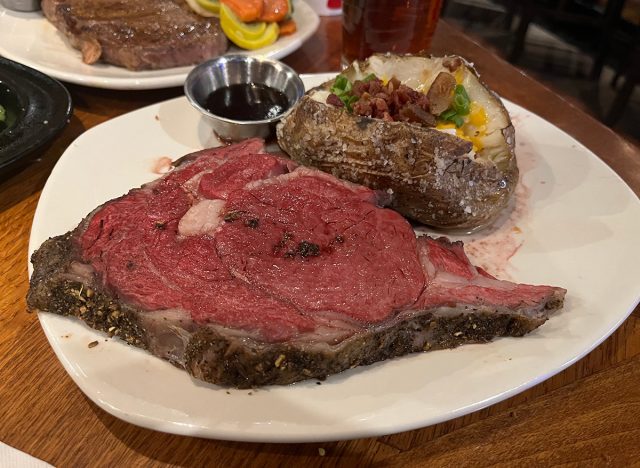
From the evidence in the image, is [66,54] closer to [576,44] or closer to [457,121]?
[457,121]

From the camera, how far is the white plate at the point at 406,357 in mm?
1570

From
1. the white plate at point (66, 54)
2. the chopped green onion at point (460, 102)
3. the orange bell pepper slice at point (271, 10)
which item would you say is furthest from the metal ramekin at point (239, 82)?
the chopped green onion at point (460, 102)

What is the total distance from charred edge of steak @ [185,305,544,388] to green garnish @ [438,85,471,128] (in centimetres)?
85

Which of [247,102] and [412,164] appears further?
[247,102]

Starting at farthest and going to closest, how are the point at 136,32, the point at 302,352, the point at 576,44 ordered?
the point at 576,44
the point at 136,32
the point at 302,352

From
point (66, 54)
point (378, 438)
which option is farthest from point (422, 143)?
point (66, 54)

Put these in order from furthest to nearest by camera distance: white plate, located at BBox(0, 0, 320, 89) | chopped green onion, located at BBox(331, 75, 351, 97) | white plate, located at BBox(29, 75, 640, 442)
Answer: white plate, located at BBox(0, 0, 320, 89) → chopped green onion, located at BBox(331, 75, 351, 97) → white plate, located at BBox(29, 75, 640, 442)

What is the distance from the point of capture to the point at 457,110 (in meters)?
2.26

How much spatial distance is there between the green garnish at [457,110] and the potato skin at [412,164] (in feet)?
0.51

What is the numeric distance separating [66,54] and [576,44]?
6.09 meters

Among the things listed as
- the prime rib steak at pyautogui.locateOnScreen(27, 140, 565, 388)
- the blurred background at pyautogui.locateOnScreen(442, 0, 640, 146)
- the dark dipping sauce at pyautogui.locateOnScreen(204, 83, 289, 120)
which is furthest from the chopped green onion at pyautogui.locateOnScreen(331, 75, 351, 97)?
the blurred background at pyautogui.locateOnScreen(442, 0, 640, 146)

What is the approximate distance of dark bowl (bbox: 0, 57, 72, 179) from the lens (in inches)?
91.0

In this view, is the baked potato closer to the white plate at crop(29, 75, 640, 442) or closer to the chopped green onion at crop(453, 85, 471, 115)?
the chopped green onion at crop(453, 85, 471, 115)

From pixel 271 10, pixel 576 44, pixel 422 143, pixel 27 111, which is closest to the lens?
pixel 422 143
